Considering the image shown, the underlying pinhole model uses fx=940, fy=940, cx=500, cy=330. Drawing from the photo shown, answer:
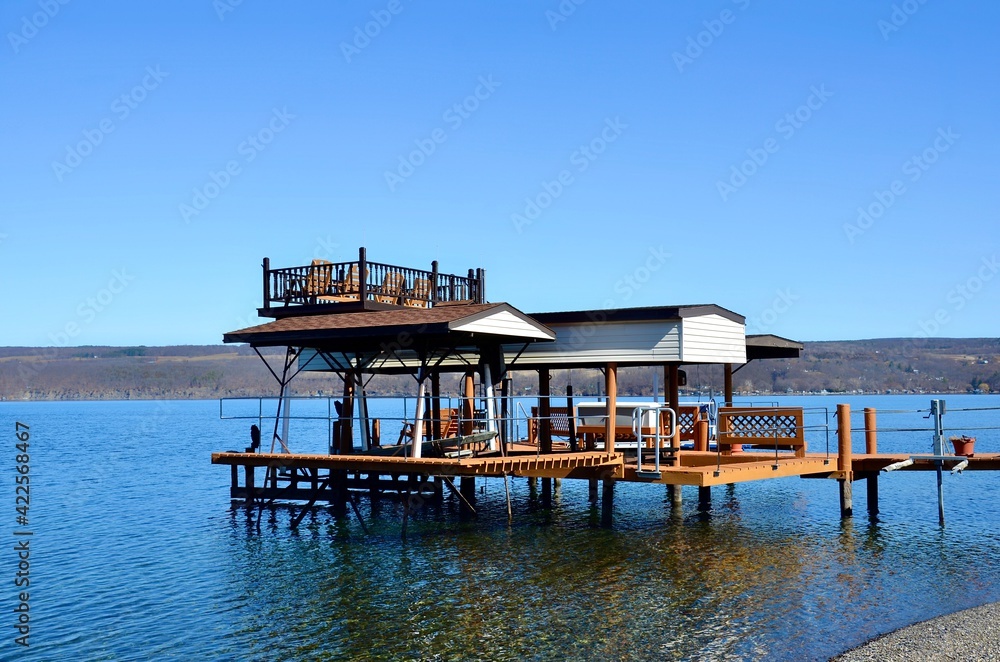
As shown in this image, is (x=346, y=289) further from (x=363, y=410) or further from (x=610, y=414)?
(x=610, y=414)

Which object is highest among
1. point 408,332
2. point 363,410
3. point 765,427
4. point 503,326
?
point 503,326

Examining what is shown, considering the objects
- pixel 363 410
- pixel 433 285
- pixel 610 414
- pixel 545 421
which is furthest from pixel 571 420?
pixel 363 410

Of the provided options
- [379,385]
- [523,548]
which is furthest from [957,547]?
[379,385]

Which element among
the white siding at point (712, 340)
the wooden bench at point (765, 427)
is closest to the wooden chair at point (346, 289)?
the white siding at point (712, 340)

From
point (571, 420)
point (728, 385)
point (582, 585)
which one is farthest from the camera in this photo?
point (728, 385)

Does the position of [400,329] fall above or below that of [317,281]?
below

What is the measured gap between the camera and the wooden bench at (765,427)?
86.6 ft

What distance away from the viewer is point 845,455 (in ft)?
89.5

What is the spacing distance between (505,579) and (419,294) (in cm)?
1125

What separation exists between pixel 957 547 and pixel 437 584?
46.0ft

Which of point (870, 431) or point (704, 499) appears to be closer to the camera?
point (870, 431)

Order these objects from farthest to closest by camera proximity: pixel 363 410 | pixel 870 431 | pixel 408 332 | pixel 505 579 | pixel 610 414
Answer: pixel 870 431
pixel 363 410
pixel 610 414
pixel 408 332
pixel 505 579

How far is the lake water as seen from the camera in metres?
16.7

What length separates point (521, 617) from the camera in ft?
59.0
